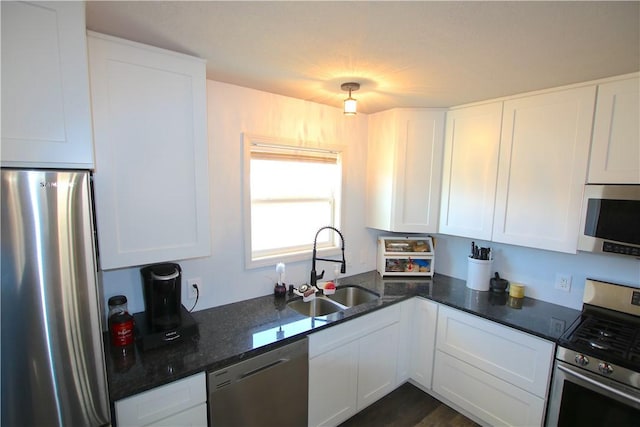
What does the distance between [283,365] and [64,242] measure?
118cm

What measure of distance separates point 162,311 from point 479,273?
2243 millimetres

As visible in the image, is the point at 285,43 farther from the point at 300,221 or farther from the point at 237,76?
the point at 300,221

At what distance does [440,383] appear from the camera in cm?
229

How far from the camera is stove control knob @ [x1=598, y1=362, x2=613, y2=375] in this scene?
1504mm

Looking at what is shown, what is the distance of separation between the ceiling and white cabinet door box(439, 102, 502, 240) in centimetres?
37

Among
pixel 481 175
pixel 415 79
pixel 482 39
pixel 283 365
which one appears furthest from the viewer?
pixel 481 175

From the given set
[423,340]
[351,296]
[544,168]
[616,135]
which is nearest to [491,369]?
[423,340]

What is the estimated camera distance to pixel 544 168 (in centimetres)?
196

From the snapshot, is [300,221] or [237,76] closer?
[237,76]

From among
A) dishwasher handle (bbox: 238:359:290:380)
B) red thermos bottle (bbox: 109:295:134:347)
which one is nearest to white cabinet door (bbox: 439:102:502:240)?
dishwasher handle (bbox: 238:359:290:380)

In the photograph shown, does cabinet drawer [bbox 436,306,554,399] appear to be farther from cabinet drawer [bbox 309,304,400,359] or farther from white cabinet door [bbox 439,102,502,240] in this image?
white cabinet door [bbox 439,102,502,240]

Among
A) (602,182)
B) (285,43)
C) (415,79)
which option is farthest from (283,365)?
(602,182)

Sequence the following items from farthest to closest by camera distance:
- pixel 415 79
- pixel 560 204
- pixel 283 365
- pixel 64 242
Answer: pixel 560 204, pixel 415 79, pixel 283 365, pixel 64 242

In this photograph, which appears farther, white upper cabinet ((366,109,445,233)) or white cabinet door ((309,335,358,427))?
white upper cabinet ((366,109,445,233))
